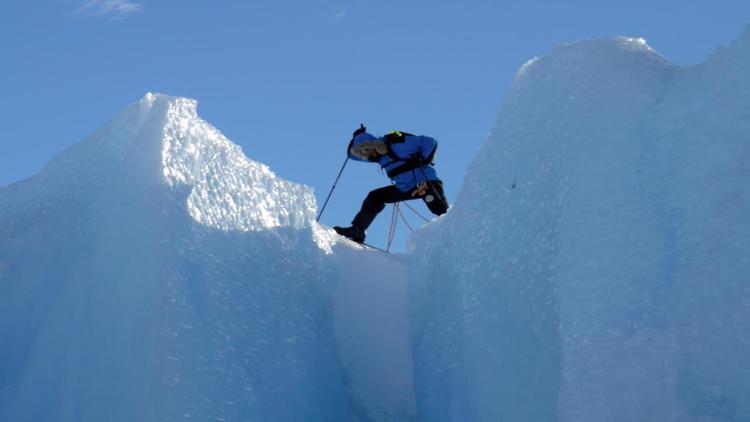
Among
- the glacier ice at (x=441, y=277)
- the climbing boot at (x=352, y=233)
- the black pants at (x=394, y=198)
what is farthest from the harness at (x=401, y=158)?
the glacier ice at (x=441, y=277)

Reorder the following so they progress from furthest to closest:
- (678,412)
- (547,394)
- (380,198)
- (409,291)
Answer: (380,198), (409,291), (547,394), (678,412)

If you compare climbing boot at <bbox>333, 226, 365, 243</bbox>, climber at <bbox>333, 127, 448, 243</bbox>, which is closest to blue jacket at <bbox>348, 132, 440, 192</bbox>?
climber at <bbox>333, 127, 448, 243</bbox>

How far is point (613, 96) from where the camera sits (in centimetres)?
530

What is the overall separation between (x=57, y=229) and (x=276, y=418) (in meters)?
1.65

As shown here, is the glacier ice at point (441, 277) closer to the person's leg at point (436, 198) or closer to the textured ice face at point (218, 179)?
the textured ice face at point (218, 179)

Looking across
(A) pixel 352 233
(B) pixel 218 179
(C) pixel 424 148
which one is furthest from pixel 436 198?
(B) pixel 218 179

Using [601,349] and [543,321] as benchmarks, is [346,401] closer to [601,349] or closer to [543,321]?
[543,321]

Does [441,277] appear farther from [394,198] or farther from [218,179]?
[394,198]

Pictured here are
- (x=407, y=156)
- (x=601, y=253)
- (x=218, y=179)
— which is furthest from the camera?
(x=407, y=156)

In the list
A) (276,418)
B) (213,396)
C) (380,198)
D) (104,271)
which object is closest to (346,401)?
(276,418)

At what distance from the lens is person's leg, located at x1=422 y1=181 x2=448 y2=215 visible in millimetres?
9430

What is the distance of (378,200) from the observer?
373 inches

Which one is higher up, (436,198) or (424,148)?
(424,148)

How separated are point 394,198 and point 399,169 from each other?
0.33 meters
